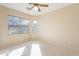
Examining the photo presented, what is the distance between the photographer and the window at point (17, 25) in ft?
4.89

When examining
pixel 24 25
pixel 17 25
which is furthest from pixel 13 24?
pixel 24 25

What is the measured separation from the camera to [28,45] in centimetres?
178

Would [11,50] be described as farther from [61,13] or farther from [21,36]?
[61,13]

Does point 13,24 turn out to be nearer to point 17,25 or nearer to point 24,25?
point 17,25

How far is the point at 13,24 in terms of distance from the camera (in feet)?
4.96

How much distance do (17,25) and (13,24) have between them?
0.08 meters

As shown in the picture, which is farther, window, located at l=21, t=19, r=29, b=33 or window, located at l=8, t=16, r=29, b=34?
window, located at l=21, t=19, r=29, b=33

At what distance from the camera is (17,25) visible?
1.56 m

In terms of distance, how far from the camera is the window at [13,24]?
148cm

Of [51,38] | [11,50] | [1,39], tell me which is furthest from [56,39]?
[1,39]

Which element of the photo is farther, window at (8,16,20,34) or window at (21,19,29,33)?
window at (21,19,29,33)

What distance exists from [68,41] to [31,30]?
796 mm

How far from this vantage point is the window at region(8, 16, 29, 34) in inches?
58.7

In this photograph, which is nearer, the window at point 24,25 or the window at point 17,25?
the window at point 17,25
